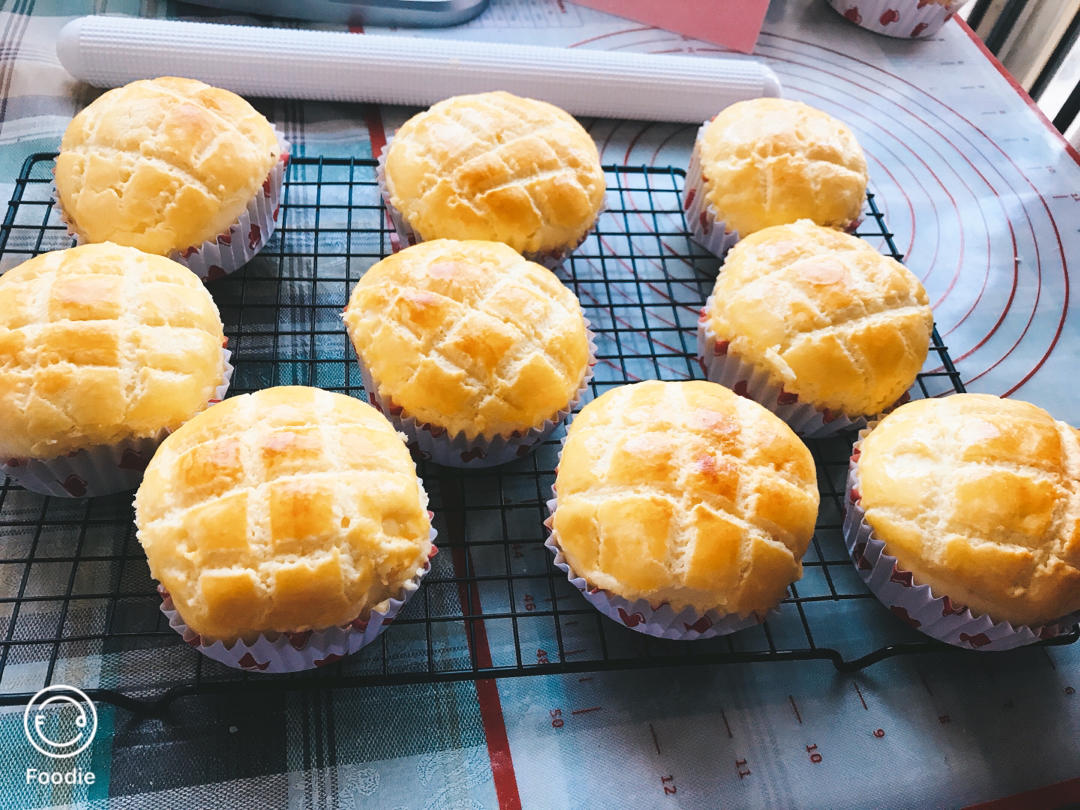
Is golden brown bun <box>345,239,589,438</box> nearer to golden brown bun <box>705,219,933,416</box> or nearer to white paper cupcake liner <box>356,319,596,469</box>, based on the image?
white paper cupcake liner <box>356,319,596,469</box>

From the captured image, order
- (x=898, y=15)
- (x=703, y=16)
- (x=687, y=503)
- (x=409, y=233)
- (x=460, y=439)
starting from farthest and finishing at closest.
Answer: (x=898, y=15), (x=703, y=16), (x=409, y=233), (x=460, y=439), (x=687, y=503)

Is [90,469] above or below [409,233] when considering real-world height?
below

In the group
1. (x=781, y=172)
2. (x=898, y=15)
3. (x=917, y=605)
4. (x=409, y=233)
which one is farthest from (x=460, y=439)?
(x=898, y=15)

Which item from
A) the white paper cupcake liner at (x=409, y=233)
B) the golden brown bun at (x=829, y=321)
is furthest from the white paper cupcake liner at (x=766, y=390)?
the white paper cupcake liner at (x=409, y=233)

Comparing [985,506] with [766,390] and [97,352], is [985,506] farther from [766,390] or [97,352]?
[97,352]

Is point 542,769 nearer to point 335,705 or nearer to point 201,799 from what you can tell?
point 335,705

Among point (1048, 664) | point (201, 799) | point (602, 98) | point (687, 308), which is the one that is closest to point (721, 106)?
point (602, 98)
